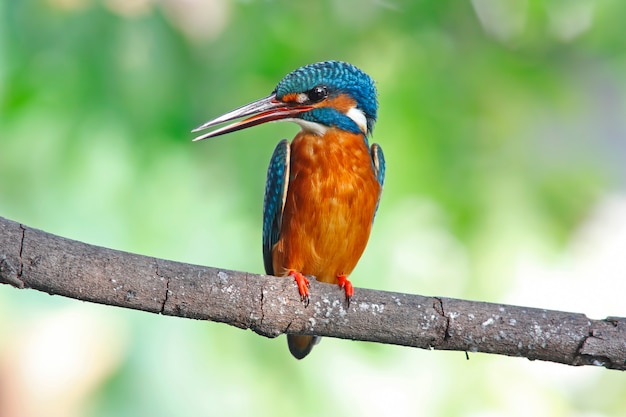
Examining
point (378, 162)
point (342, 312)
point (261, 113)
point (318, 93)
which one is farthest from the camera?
point (378, 162)

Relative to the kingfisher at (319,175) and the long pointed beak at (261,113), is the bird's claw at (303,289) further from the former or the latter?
the long pointed beak at (261,113)

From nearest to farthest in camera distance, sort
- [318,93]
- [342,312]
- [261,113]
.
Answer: [342,312]
[261,113]
[318,93]

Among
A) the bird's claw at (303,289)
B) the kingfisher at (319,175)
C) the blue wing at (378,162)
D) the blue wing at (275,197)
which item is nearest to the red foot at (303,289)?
the bird's claw at (303,289)

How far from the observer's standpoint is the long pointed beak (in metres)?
3.51

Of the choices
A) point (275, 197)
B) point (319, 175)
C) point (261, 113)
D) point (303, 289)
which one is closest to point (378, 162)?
point (319, 175)

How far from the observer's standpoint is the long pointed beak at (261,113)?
3514 mm

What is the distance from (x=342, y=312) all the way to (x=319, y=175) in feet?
3.08

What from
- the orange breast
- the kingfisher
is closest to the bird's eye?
the kingfisher

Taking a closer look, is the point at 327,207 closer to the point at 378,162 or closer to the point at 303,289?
the point at 378,162

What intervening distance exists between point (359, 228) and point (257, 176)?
98cm

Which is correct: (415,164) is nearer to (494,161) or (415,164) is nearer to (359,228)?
(494,161)

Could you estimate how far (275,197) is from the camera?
3.76 m

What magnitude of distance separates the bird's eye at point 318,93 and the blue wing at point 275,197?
0.81 ft

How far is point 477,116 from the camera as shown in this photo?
4887 mm
